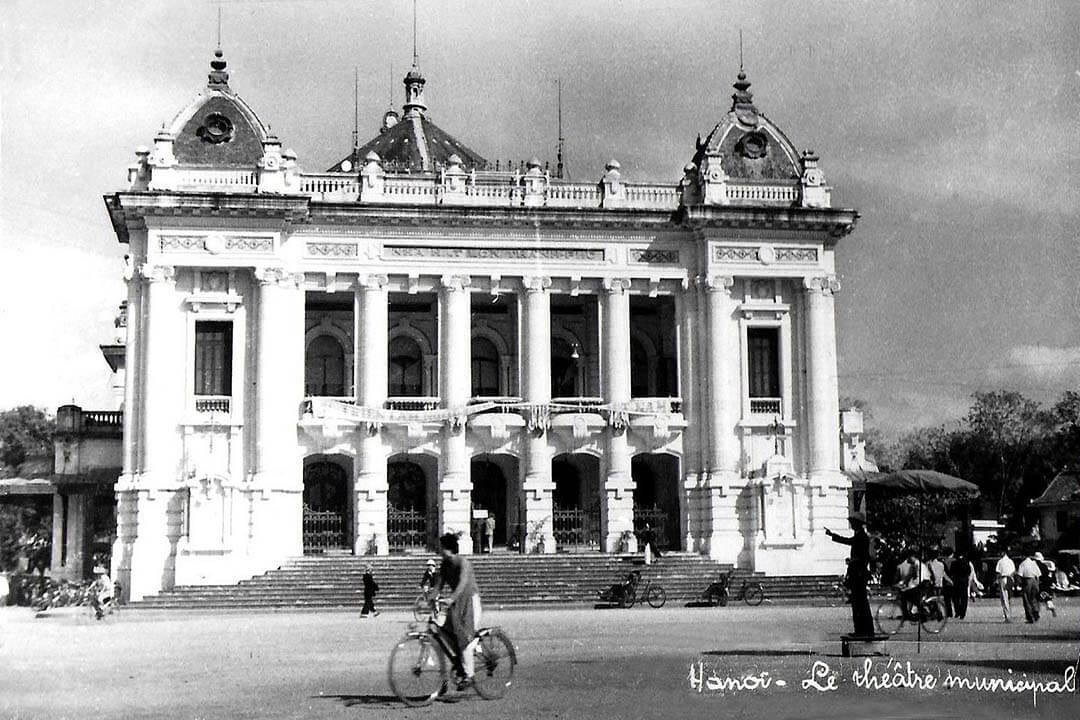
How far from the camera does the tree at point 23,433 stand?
2699 inches

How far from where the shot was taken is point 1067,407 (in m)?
61.2

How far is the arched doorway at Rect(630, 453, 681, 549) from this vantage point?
44.7 meters

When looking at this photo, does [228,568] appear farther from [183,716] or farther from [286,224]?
[183,716]

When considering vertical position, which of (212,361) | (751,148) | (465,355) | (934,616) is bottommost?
(934,616)

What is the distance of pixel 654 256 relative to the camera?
44.5 meters

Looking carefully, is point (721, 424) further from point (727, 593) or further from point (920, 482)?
point (727, 593)

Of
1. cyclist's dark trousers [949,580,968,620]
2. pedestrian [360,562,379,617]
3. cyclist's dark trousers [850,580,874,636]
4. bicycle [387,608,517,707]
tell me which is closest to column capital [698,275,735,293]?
cyclist's dark trousers [949,580,968,620]

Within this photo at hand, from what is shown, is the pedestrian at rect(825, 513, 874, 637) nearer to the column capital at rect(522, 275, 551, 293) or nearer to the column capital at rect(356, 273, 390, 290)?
the column capital at rect(522, 275, 551, 293)

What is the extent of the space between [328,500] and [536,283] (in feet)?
32.9

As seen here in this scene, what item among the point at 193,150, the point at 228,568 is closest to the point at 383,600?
the point at 228,568

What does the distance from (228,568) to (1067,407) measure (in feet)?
130

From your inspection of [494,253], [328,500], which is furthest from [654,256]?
[328,500]

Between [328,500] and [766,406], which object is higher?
[766,406]

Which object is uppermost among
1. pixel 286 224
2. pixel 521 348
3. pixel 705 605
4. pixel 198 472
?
pixel 286 224
